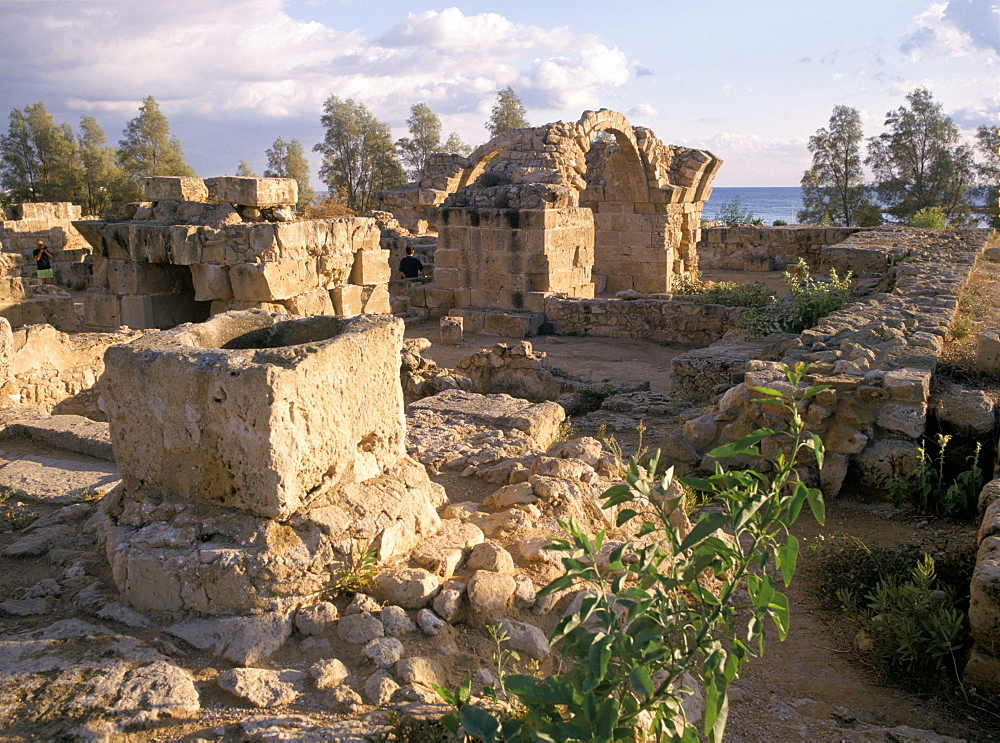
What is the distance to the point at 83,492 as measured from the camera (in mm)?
3924

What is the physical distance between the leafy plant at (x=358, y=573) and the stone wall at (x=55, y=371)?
455 centimetres

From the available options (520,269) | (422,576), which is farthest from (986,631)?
(520,269)

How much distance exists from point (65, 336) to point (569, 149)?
8.99m

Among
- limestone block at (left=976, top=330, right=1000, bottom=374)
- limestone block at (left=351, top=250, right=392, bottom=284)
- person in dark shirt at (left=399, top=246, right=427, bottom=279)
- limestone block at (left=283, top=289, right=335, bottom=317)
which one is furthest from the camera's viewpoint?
person in dark shirt at (left=399, top=246, right=427, bottom=279)

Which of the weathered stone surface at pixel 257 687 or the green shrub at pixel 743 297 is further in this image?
the green shrub at pixel 743 297

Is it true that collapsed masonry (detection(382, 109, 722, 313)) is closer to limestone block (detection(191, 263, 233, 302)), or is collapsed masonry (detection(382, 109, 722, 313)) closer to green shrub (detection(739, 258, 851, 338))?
green shrub (detection(739, 258, 851, 338))

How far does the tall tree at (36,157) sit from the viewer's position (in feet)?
87.8

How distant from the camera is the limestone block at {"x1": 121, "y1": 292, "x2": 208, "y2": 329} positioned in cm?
753

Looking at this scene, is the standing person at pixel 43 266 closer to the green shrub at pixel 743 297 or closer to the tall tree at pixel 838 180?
the green shrub at pixel 743 297

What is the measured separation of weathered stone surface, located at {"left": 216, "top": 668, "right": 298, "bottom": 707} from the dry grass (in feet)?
15.4

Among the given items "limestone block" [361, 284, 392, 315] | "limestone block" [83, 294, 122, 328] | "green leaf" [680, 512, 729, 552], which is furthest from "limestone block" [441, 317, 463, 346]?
"green leaf" [680, 512, 729, 552]

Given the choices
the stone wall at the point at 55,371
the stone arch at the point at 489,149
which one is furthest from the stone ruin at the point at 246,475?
the stone arch at the point at 489,149

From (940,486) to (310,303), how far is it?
5.86 meters

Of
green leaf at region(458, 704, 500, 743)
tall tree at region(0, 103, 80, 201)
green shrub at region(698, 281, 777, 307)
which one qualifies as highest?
tall tree at region(0, 103, 80, 201)
